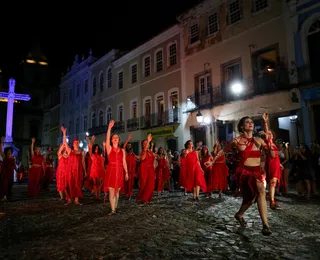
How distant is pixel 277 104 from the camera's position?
16469mm

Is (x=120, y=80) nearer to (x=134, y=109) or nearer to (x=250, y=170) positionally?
(x=134, y=109)

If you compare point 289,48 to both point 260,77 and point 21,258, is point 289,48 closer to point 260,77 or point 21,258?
point 260,77

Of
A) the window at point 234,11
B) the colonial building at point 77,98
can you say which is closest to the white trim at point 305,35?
the window at point 234,11

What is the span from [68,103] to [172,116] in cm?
2129

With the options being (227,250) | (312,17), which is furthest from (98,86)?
(227,250)

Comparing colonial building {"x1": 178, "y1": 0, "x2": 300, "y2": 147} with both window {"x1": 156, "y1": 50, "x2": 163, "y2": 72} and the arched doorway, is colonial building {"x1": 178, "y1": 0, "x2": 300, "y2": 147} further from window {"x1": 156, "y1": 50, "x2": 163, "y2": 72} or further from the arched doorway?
window {"x1": 156, "y1": 50, "x2": 163, "y2": 72}

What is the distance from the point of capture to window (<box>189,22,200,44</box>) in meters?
21.9

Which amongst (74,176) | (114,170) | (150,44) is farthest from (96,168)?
(150,44)

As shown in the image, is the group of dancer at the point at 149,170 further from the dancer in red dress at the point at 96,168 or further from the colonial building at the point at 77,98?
the colonial building at the point at 77,98

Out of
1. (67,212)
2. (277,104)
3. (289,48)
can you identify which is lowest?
(67,212)

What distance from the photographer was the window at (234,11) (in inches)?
746

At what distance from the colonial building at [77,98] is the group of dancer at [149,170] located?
71.8 feet

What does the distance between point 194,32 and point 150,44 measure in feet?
16.8

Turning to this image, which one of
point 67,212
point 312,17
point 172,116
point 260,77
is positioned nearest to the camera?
point 67,212
